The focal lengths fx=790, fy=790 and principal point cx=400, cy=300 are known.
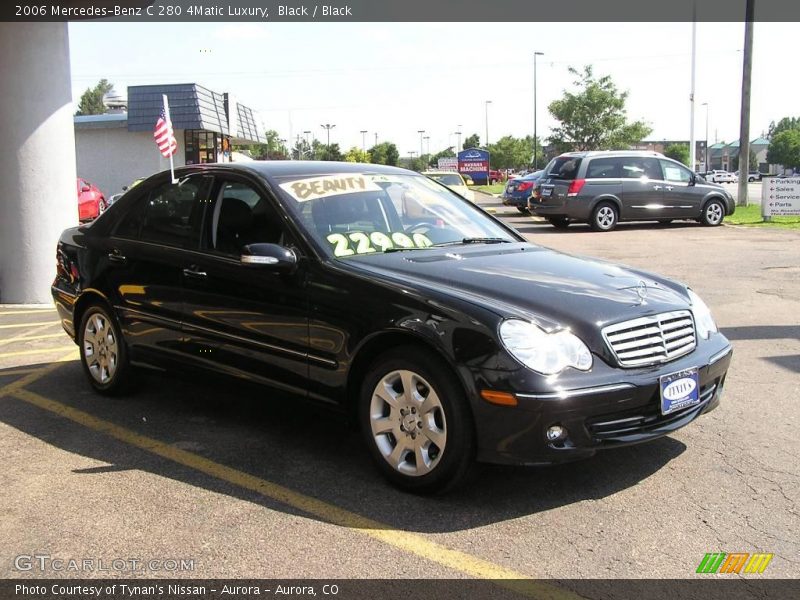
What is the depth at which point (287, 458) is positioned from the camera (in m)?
4.39

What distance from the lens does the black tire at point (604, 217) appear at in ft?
62.2

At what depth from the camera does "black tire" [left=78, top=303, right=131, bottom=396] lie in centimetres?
550

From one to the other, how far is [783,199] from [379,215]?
18556 mm

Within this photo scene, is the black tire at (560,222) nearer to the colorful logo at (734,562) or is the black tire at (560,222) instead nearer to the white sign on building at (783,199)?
the white sign on building at (783,199)

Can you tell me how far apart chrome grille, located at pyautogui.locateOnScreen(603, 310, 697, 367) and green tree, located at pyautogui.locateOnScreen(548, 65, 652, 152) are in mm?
39987

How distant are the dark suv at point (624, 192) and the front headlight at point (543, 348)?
15849 mm

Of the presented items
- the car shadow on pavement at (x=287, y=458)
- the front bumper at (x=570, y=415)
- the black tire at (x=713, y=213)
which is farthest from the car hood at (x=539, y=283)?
the black tire at (x=713, y=213)

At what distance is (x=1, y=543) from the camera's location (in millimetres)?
3404

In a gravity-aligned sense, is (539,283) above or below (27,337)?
above

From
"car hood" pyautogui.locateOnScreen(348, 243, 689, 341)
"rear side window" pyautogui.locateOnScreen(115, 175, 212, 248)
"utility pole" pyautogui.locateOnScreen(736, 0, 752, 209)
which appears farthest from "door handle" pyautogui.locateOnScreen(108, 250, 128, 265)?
"utility pole" pyautogui.locateOnScreen(736, 0, 752, 209)

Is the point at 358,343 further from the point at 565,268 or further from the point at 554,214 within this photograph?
the point at 554,214

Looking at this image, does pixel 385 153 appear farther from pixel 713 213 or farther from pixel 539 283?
pixel 539 283

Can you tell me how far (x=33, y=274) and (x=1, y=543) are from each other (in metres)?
7.10

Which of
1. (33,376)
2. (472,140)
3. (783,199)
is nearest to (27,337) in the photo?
(33,376)
